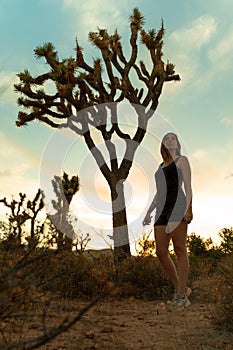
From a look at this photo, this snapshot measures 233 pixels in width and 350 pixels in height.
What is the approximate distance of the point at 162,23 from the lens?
13938 mm

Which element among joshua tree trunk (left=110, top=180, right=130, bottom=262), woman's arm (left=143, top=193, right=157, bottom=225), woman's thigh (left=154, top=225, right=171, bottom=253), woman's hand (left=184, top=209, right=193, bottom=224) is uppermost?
joshua tree trunk (left=110, top=180, right=130, bottom=262)

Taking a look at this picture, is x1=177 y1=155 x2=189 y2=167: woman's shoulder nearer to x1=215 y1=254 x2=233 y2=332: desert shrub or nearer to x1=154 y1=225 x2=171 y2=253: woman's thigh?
x1=154 y1=225 x2=171 y2=253: woman's thigh

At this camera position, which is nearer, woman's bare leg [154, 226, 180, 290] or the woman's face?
woman's bare leg [154, 226, 180, 290]

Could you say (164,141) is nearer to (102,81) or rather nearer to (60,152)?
(60,152)

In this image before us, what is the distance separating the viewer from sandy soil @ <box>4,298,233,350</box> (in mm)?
4043

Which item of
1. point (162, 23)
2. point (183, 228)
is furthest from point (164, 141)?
point (162, 23)

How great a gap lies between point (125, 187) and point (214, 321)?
7.60 m

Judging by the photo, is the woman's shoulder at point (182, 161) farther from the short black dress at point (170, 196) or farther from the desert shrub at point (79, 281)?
the desert shrub at point (79, 281)

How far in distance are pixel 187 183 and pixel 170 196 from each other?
10.3 inches

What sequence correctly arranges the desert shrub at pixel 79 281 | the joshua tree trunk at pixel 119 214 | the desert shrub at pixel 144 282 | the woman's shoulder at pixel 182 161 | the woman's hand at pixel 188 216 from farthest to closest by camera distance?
the joshua tree trunk at pixel 119 214 < the desert shrub at pixel 144 282 < the desert shrub at pixel 79 281 < the woman's shoulder at pixel 182 161 < the woman's hand at pixel 188 216

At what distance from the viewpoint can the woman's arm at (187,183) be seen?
5.77 meters

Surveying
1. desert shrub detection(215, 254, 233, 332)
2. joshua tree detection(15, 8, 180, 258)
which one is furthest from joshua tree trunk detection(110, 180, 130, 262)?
desert shrub detection(215, 254, 233, 332)

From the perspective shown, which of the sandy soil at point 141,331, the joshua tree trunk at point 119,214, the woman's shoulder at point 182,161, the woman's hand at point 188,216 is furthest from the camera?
the joshua tree trunk at point 119,214

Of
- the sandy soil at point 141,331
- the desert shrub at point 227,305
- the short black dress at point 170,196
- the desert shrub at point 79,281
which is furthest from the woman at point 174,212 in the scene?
the desert shrub at point 79,281
